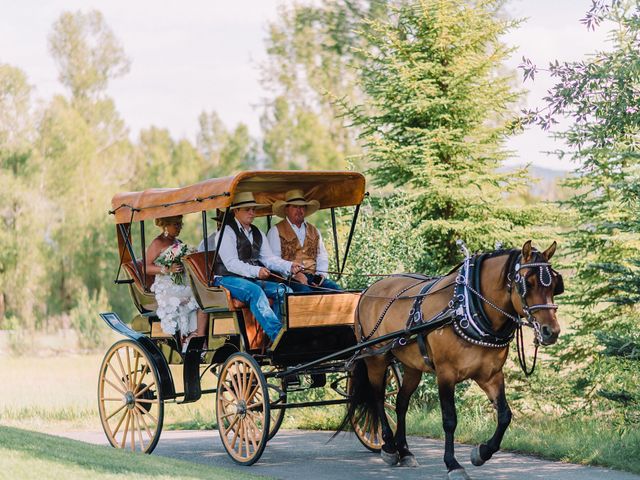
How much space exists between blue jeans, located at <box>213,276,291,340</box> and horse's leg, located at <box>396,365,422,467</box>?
137 cm

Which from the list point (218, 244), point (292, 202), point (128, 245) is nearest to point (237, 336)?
point (218, 244)

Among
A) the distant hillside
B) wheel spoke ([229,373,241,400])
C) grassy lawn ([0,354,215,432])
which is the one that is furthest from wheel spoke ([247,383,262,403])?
the distant hillside

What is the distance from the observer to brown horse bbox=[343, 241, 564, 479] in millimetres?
8219

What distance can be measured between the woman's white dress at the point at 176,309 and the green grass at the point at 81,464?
4.73ft

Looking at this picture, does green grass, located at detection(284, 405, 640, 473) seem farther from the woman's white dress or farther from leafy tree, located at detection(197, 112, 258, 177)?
leafy tree, located at detection(197, 112, 258, 177)

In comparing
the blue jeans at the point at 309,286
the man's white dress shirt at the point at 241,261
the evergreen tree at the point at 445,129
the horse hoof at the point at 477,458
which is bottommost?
the horse hoof at the point at 477,458

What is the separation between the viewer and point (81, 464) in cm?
831

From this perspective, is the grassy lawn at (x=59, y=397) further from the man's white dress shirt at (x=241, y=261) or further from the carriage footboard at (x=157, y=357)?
the man's white dress shirt at (x=241, y=261)

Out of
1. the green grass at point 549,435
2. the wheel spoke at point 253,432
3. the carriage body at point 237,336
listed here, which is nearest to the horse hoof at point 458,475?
the carriage body at point 237,336

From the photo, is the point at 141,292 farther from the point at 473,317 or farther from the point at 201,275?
the point at 473,317

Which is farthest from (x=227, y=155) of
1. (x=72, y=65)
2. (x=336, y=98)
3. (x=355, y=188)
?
(x=355, y=188)

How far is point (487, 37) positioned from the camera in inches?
671

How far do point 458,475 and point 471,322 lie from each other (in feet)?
4.21

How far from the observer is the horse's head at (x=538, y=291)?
26.5ft
